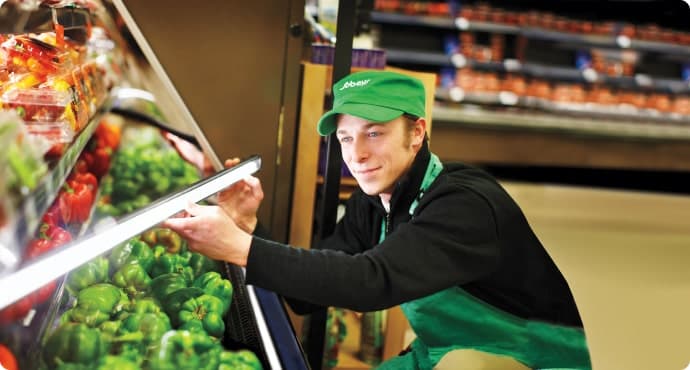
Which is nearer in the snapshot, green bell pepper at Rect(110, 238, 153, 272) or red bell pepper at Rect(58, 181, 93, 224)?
green bell pepper at Rect(110, 238, 153, 272)

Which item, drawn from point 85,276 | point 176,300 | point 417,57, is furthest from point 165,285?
point 417,57

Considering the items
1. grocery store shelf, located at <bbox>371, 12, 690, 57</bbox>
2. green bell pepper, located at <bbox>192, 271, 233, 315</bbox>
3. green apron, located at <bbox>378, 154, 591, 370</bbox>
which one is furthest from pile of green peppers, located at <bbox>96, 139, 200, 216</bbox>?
grocery store shelf, located at <bbox>371, 12, 690, 57</bbox>

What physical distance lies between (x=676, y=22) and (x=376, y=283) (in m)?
8.69

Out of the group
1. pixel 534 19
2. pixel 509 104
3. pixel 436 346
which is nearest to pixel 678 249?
pixel 509 104

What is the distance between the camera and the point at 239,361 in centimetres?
141

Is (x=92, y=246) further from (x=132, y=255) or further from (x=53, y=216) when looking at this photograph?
(x=53, y=216)

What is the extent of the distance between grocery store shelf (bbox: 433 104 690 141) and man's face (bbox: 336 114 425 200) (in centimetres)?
549

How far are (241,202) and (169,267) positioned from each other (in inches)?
11.0

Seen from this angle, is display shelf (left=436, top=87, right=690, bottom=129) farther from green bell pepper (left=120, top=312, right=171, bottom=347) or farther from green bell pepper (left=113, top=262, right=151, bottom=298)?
green bell pepper (left=120, top=312, right=171, bottom=347)

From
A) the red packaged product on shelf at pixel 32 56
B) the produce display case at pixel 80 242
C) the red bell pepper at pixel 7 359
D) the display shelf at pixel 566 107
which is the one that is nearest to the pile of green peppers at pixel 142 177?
the produce display case at pixel 80 242

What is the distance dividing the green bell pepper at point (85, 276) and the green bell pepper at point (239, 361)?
0.46 m

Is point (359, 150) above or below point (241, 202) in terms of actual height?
above

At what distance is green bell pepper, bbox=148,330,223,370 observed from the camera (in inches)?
51.1

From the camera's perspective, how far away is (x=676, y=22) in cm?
859
